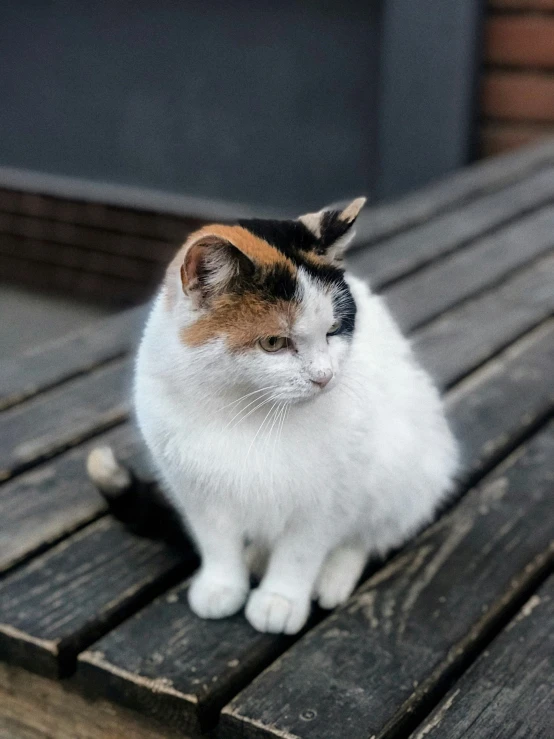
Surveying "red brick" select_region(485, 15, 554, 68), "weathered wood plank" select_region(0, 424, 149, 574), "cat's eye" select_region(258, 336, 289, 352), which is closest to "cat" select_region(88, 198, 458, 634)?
"cat's eye" select_region(258, 336, 289, 352)

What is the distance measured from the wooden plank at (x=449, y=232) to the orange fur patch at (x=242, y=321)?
1376mm

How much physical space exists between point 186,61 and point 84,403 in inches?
101

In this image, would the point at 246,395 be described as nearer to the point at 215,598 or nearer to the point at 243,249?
the point at 243,249

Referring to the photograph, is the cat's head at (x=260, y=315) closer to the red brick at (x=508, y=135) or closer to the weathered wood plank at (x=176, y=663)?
the weathered wood plank at (x=176, y=663)

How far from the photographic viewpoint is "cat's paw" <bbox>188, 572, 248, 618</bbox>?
4.82ft

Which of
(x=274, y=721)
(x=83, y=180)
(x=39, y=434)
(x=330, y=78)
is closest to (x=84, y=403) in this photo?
(x=39, y=434)

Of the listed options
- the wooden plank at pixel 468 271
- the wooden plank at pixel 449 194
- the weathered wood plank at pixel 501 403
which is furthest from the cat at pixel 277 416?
the wooden plank at pixel 449 194

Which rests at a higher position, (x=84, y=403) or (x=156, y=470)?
(x=156, y=470)

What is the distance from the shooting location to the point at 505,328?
2.43 metres

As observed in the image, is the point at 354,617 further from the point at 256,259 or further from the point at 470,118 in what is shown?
the point at 470,118

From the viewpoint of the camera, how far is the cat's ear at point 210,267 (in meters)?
1.23

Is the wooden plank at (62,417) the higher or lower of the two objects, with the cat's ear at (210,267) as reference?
lower

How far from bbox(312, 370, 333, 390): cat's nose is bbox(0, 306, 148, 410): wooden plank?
1.04 metres

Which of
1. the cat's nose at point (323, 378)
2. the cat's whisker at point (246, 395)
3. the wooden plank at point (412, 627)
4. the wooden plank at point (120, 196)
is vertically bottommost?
the wooden plank at point (120, 196)
